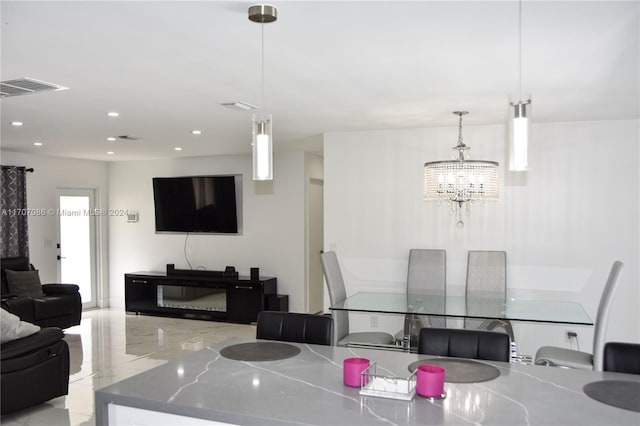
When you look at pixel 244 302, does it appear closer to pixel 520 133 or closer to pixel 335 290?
pixel 335 290

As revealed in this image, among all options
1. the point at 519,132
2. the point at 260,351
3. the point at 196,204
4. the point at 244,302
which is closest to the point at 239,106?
the point at 260,351

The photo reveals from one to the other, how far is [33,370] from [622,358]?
396 cm

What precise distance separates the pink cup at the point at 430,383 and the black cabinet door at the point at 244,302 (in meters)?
5.71

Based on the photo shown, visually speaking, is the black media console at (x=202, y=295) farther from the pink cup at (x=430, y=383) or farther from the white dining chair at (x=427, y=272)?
the pink cup at (x=430, y=383)

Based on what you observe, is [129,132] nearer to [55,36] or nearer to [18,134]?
[18,134]

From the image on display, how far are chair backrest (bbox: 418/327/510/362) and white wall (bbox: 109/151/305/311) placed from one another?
202 inches

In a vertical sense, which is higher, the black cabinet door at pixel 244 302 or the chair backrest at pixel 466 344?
the chair backrest at pixel 466 344

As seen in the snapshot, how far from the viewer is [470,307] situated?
4562 millimetres

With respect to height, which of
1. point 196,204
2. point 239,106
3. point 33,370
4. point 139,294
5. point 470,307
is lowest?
point 139,294

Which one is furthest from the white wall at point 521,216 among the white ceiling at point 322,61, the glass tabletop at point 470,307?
the glass tabletop at point 470,307

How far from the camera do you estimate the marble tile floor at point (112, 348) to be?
419cm

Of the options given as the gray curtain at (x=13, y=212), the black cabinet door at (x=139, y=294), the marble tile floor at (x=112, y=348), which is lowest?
the marble tile floor at (x=112, y=348)

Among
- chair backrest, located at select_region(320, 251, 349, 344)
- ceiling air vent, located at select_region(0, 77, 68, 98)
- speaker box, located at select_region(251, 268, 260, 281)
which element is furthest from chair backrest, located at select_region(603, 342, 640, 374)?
speaker box, located at select_region(251, 268, 260, 281)

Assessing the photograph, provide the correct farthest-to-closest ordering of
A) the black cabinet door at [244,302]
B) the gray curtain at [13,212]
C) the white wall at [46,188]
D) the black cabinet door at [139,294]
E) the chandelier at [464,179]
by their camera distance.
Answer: the black cabinet door at [139,294]
the white wall at [46,188]
the black cabinet door at [244,302]
the gray curtain at [13,212]
the chandelier at [464,179]
